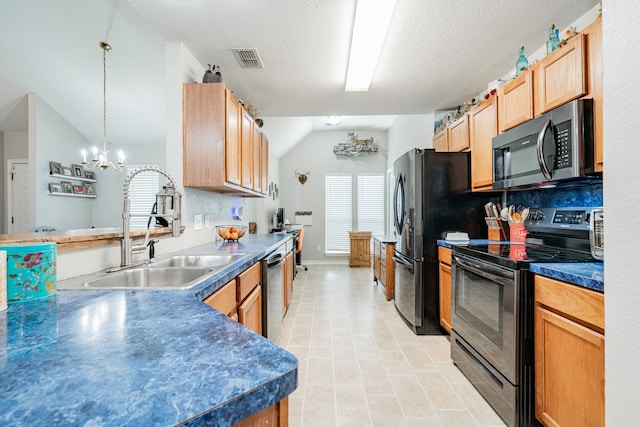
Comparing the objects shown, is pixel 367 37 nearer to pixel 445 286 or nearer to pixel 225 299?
pixel 225 299

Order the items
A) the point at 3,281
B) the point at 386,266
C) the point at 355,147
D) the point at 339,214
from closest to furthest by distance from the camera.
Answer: the point at 3,281 → the point at 386,266 → the point at 355,147 → the point at 339,214

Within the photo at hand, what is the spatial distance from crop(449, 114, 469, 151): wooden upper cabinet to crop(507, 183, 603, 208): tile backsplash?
0.62 m

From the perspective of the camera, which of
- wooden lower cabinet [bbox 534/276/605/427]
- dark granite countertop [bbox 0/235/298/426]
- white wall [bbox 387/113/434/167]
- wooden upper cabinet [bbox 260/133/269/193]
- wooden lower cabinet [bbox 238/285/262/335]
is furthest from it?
white wall [bbox 387/113/434/167]

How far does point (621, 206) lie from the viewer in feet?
2.98

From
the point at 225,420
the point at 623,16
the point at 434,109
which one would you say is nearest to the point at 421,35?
the point at 623,16

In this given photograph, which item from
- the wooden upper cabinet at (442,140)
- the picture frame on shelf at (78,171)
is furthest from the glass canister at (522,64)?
the picture frame on shelf at (78,171)

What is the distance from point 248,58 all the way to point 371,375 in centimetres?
265

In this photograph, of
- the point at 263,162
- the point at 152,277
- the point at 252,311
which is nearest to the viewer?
the point at 152,277

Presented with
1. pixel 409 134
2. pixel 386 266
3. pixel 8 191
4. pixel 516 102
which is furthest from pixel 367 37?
pixel 8 191

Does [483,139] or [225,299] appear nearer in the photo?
[225,299]

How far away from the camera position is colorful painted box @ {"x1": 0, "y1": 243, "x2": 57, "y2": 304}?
93 centimetres

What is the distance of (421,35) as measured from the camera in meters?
2.18

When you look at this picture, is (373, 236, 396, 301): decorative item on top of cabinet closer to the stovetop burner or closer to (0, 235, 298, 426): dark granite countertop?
the stovetop burner

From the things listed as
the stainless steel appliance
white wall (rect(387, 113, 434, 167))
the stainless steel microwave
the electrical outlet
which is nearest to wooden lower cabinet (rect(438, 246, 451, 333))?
the stainless steel appliance
